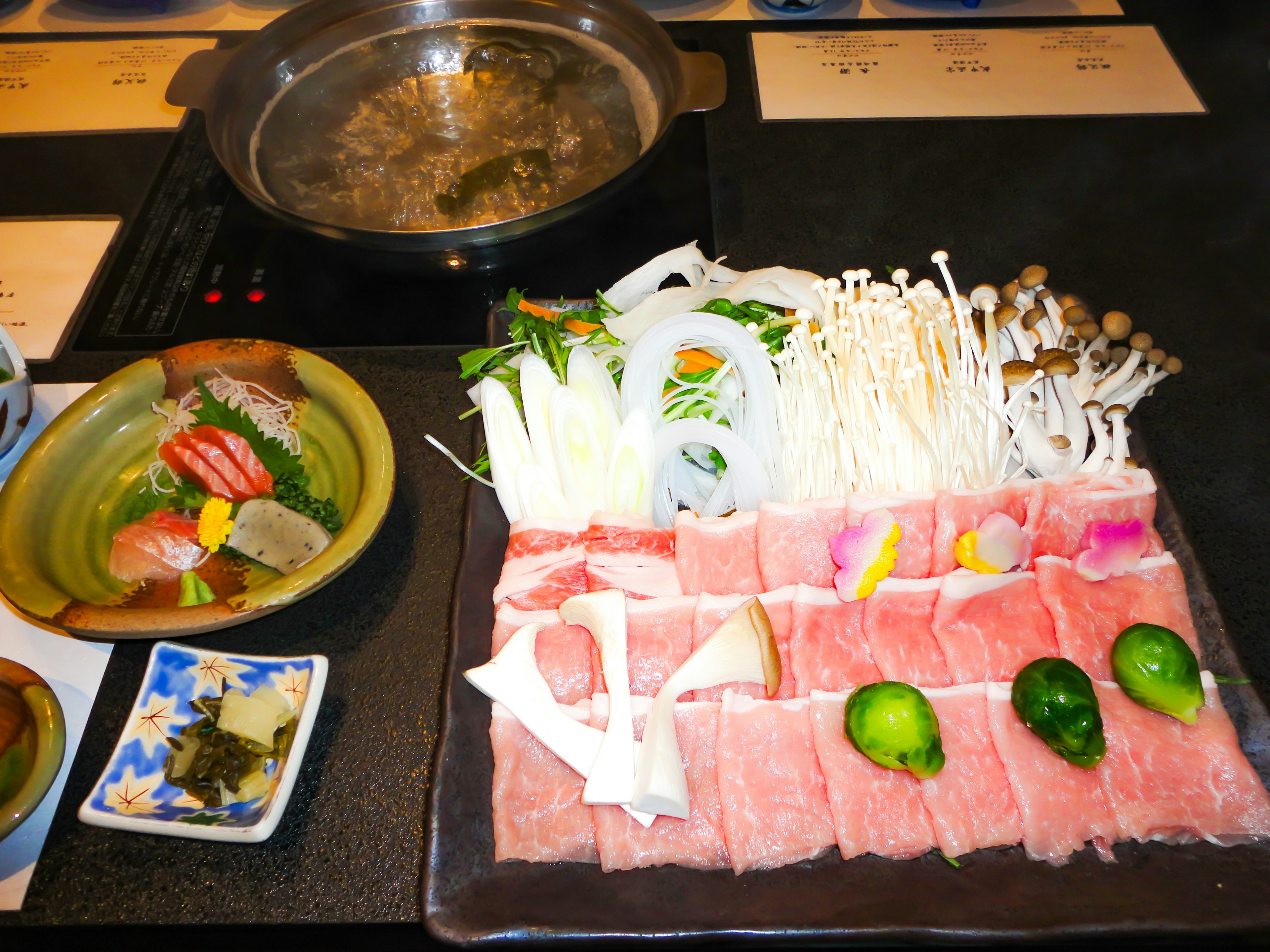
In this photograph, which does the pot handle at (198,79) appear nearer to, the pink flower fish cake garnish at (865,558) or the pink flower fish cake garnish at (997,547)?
the pink flower fish cake garnish at (865,558)

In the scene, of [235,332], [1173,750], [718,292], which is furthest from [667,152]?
[1173,750]

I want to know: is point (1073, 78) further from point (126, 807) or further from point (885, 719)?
point (126, 807)

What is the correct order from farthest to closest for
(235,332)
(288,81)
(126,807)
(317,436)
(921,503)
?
(288,81), (235,332), (317,436), (921,503), (126,807)

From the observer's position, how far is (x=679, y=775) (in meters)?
1.40

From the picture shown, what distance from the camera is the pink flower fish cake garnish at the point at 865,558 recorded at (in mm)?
1580

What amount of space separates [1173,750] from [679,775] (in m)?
0.98

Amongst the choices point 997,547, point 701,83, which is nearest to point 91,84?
point 701,83

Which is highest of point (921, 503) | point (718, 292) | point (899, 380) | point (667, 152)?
point (667, 152)

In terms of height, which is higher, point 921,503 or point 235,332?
point 235,332

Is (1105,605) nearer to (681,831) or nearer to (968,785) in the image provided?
(968,785)

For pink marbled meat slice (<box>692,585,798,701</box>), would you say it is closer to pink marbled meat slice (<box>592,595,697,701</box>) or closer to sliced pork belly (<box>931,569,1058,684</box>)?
pink marbled meat slice (<box>592,595,697,701</box>)

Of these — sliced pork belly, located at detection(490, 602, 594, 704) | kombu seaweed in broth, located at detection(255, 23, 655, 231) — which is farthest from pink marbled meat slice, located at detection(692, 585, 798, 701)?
kombu seaweed in broth, located at detection(255, 23, 655, 231)

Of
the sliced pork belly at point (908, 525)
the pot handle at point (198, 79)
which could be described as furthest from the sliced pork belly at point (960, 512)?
the pot handle at point (198, 79)

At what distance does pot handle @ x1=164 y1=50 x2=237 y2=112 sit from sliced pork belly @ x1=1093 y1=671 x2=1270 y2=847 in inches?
114
